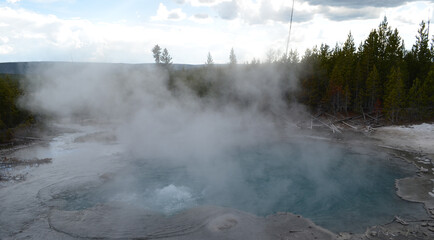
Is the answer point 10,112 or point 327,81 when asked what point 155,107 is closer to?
point 10,112

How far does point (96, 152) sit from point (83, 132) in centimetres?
801

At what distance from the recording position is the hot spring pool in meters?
9.03

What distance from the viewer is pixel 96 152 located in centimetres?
1585

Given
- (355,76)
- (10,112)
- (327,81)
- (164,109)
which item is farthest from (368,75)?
(10,112)

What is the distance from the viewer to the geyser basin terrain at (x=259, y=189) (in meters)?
8.92

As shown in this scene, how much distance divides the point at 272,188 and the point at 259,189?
1.91ft

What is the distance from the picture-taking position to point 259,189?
10.9m

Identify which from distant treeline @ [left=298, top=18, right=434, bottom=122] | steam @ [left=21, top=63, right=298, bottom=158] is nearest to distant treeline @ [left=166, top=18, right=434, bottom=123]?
distant treeline @ [left=298, top=18, right=434, bottom=122]

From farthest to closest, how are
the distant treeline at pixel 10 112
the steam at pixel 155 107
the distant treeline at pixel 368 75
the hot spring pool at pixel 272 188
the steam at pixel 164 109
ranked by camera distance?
1. the distant treeline at pixel 368 75
2. the distant treeline at pixel 10 112
3. the steam at pixel 155 107
4. the steam at pixel 164 109
5. the hot spring pool at pixel 272 188

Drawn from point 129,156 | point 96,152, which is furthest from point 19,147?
point 129,156

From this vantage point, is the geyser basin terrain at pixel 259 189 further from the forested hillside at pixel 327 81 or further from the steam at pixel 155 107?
the forested hillside at pixel 327 81

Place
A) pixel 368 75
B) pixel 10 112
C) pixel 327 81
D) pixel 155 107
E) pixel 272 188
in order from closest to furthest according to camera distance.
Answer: pixel 272 188 < pixel 10 112 < pixel 155 107 < pixel 368 75 < pixel 327 81

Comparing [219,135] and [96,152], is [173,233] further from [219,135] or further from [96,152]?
[219,135]

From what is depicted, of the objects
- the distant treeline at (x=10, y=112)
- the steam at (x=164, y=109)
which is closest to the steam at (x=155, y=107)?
the steam at (x=164, y=109)
